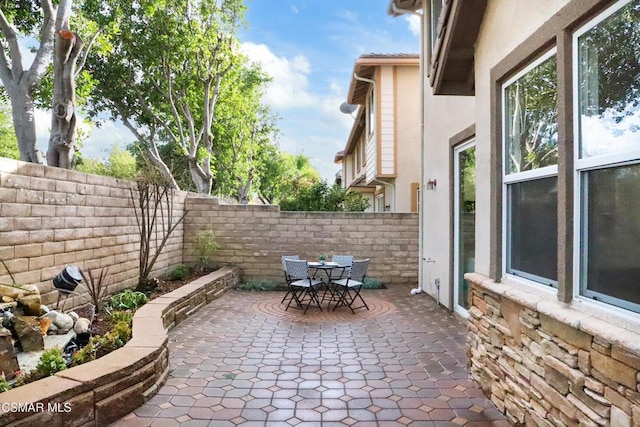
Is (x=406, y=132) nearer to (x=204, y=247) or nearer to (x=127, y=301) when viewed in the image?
(x=204, y=247)

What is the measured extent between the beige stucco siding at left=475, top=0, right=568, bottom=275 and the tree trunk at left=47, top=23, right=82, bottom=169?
5.75 meters

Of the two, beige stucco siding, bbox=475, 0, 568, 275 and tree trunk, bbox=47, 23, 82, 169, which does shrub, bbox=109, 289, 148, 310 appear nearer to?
tree trunk, bbox=47, 23, 82, 169

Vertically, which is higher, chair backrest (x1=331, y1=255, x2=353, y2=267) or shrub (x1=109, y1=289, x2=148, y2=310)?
chair backrest (x1=331, y1=255, x2=353, y2=267)

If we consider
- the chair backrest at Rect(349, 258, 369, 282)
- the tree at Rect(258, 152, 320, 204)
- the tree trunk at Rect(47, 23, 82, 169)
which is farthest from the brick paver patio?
the tree at Rect(258, 152, 320, 204)

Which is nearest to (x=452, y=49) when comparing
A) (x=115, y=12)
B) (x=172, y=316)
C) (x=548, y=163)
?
(x=548, y=163)

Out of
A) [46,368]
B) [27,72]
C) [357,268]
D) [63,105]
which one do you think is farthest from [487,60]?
[27,72]

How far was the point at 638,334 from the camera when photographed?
175 centimetres

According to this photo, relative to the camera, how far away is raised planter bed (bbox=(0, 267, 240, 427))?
93.7 inches

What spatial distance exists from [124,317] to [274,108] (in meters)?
19.5

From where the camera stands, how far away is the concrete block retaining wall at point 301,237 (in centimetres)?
889

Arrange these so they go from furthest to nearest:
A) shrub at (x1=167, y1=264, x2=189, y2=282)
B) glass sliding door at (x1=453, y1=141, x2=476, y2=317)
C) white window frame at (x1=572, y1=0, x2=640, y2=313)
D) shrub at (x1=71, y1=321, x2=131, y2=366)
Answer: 1. shrub at (x1=167, y1=264, x2=189, y2=282)
2. glass sliding door at (x1=453, y1=141, x2=476, y2=317)
3. shrub at (x1=71, y1=321, x2=131, y2=366)
4. white window frame at (x1=572, y1=0, x2=640, y2=313)

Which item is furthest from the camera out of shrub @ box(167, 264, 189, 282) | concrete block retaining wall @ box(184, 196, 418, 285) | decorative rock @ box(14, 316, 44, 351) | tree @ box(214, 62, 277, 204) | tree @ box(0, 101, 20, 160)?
tree @ box(0, 101, 20, 160)

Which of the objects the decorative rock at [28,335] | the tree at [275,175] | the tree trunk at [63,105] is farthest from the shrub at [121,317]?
the tree at [275,175]

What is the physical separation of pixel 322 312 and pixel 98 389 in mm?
4005
